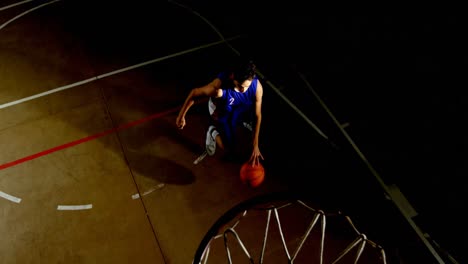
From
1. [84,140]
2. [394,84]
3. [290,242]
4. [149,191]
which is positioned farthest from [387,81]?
[84,140]

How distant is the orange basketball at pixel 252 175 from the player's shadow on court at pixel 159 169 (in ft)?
2.84

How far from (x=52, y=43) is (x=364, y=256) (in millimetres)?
7778

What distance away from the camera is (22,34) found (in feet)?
25.2

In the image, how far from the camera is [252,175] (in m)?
4.51

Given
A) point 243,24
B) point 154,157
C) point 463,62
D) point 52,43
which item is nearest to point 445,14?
point 463,62

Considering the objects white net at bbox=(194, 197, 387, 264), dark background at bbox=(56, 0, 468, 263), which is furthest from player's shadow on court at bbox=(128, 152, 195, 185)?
dark background at bbox=(56, 0, 468, 263)

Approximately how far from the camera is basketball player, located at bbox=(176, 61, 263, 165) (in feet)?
12.6

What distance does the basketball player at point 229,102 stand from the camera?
383cm

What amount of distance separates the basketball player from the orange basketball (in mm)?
97

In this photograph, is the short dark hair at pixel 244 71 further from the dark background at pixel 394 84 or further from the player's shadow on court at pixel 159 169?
the dark background at pixel 394 84

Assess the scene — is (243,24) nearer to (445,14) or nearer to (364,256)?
(445,14)

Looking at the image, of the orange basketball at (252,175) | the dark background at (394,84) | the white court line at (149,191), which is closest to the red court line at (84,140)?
the white court line at (149,191)

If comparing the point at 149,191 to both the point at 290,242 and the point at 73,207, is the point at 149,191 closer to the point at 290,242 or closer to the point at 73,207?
the point at 73,207

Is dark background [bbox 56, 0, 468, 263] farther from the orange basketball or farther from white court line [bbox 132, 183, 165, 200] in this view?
white court line [bbox 132, 183, 165, 200]
